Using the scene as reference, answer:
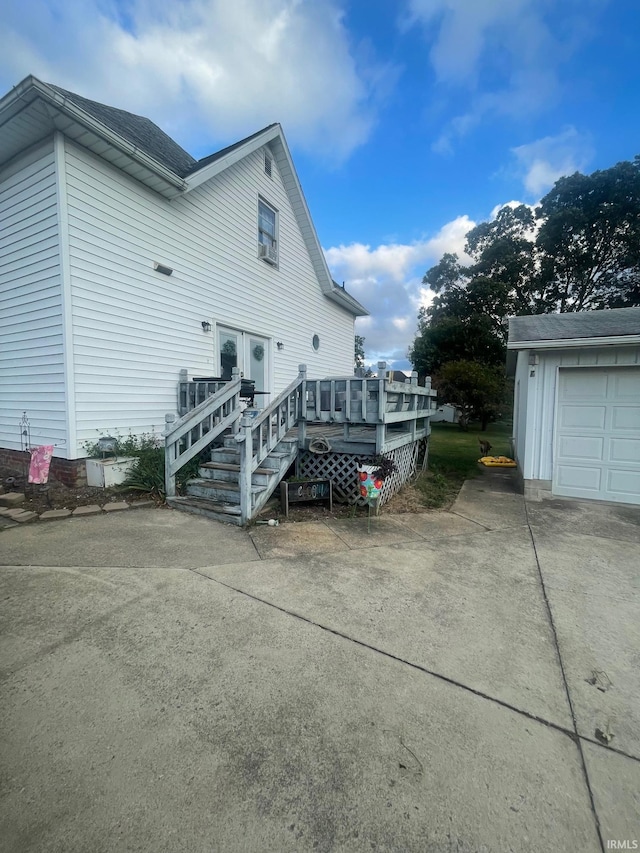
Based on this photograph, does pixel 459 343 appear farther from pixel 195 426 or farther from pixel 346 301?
pixel 195 426

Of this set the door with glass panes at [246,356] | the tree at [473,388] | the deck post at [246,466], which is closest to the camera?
the deck post at [246,466]

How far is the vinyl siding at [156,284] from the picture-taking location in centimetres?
557

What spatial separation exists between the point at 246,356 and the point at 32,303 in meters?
4.16

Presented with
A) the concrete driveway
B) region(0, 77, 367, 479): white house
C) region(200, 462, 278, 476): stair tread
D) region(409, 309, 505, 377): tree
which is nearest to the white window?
region(0, 77, 367, 479): white house

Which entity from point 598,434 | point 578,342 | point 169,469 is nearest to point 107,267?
point 169,469

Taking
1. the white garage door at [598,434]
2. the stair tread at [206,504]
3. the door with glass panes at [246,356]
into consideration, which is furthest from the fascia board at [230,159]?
the white garage door at [598,434]

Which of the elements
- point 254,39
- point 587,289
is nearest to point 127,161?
point 254,39

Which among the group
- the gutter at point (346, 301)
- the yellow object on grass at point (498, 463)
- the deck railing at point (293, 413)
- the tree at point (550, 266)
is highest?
the tree at point (550, 266)

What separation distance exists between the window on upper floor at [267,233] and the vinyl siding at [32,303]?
15.2ft

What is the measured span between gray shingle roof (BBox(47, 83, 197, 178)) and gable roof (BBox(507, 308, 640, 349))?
22.3 ft

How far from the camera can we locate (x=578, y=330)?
20.0ft

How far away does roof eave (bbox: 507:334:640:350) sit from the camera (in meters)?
5.36

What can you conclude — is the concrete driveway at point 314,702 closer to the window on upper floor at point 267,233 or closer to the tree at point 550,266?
the window on upper floor at point 267,233

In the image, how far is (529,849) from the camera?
4.07 feet
